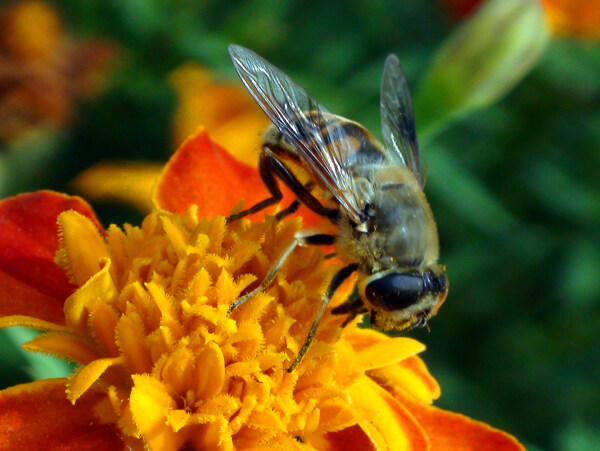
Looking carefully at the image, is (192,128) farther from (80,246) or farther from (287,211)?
(80,246)

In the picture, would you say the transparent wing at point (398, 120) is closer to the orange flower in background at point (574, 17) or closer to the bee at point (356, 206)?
the bee at point (356, 206)

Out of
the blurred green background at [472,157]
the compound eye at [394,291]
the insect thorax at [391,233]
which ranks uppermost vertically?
the insect thorax at [391,233]

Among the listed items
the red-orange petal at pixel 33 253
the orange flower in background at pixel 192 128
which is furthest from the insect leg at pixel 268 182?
the orange flower in background at pixel 192 128

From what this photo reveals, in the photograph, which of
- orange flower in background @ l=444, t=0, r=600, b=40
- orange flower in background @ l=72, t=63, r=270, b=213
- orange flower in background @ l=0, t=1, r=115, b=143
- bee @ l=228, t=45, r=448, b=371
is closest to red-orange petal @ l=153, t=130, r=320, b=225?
bee @ l=228, t=45, r=448, b=371

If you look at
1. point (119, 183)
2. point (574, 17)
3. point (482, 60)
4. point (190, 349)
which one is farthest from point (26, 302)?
point (574, 17)

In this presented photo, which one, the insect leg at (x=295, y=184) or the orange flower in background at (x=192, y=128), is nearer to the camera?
the insect leg at (x=295, y=184)

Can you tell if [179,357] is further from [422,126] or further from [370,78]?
[370,78]
